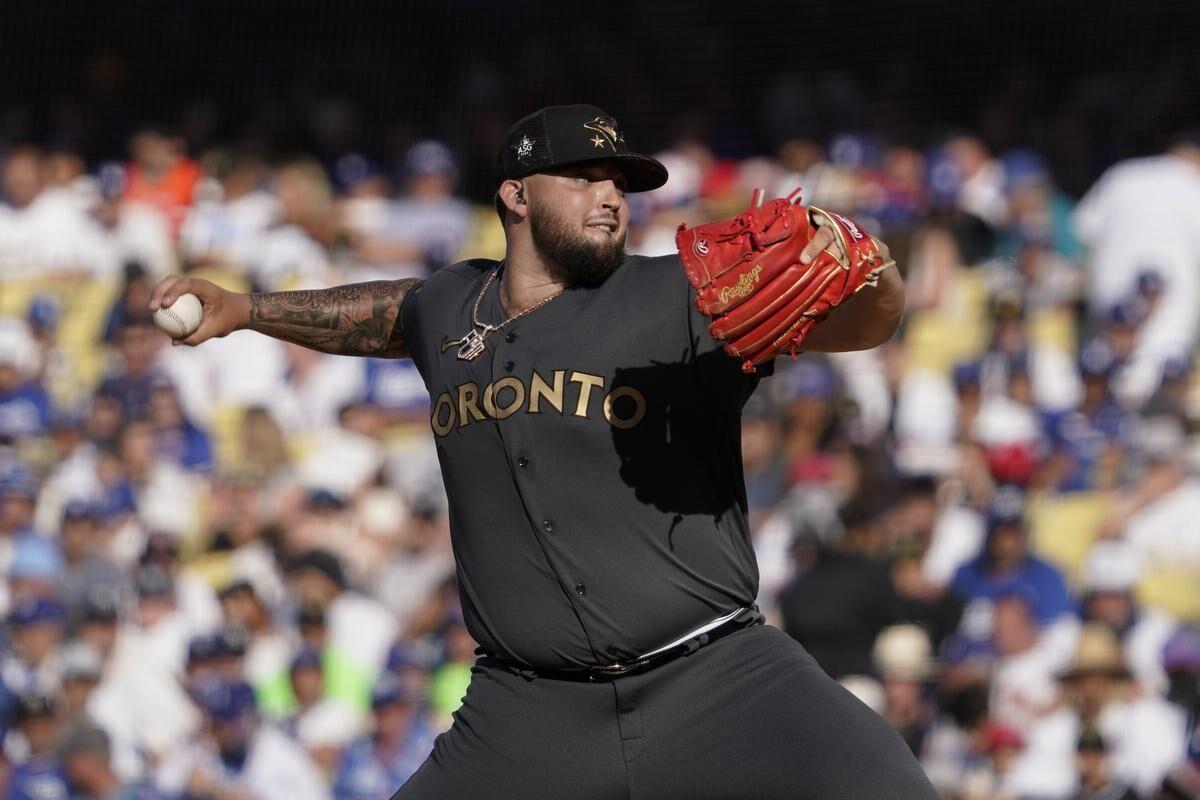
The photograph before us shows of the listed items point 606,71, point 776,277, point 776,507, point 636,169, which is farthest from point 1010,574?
point 606,71

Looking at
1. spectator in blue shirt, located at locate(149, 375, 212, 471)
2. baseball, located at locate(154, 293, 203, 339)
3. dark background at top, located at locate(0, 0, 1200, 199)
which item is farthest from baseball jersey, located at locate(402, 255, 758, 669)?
dark background at top, located at locate(0, 0, 1200, 199)

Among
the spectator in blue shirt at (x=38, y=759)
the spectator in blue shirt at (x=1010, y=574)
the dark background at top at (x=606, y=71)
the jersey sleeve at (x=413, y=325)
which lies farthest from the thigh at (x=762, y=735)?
the dark background at top at (x=606, y=71)

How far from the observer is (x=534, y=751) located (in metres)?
3.08

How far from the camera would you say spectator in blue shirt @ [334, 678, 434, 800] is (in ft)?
20.4

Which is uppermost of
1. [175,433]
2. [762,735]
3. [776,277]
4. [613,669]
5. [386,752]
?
[175,433]

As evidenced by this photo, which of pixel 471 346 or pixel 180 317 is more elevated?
pixel 180 317

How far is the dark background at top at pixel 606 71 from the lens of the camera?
8898 millimetres

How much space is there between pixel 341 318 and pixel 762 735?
1.39 metres

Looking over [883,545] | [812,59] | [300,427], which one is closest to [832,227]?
[883,545]

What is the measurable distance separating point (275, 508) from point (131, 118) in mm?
4536

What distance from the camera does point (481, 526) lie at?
3238mm

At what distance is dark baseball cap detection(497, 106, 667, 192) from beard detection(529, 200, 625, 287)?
0.37ft

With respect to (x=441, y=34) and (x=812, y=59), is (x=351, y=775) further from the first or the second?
(x=441, y=34)

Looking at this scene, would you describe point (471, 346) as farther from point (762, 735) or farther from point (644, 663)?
point (762, 735)
